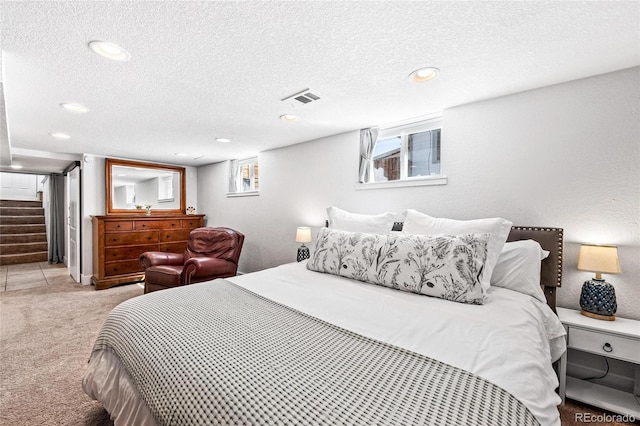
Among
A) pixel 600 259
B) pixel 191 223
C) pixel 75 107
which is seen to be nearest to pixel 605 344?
pixel 600 259

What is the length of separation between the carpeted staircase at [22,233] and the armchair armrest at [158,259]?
497cm

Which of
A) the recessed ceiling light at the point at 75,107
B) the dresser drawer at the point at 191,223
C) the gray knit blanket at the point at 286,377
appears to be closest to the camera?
the gray knit blanket at the point at 286,377

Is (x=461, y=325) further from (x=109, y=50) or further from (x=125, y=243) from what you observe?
(x=125, y=243)

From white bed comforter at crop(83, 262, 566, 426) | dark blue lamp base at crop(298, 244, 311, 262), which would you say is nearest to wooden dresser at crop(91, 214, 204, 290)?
dark blue lamp base at crop(298, 244, 311, 262)

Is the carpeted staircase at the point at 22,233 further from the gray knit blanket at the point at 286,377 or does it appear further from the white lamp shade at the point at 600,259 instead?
the white lamp shade at the point at 600,259

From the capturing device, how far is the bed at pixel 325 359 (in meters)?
0.75

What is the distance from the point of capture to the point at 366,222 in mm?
2574

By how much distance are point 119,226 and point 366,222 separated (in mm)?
4104

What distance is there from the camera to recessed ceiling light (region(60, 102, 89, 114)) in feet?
7.73

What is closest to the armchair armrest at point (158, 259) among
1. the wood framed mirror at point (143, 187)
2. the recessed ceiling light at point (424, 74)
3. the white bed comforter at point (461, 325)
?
the wood framed mirror at point (143, 187)

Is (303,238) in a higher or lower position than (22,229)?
higher

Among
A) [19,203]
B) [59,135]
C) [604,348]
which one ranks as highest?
[59,135]

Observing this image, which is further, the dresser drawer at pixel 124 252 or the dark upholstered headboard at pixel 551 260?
the dresser drawer at pixel 124 252

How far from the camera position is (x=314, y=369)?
0.91m
